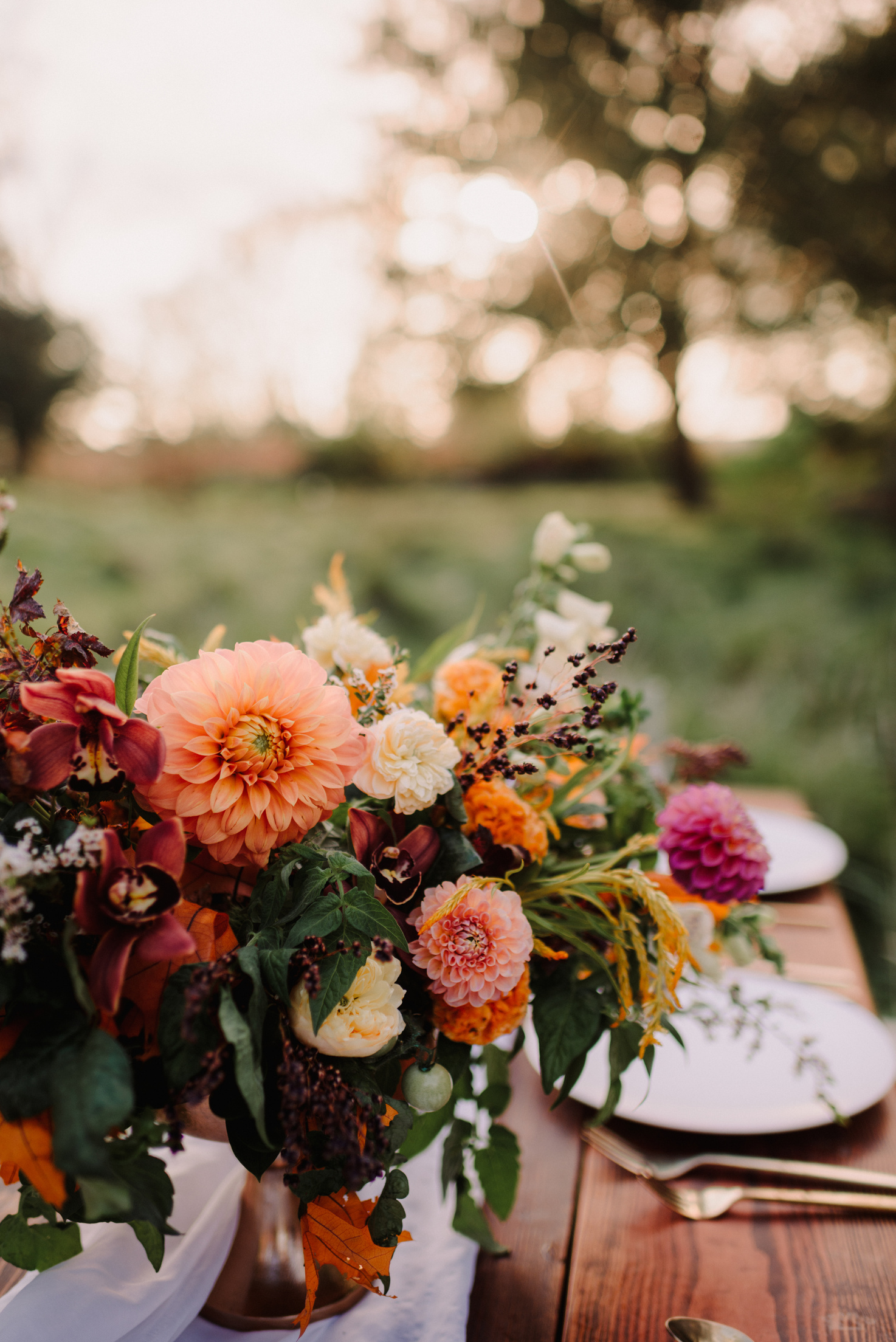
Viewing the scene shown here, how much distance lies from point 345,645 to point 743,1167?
0.51m

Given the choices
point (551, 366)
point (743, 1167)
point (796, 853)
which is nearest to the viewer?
point (743, 1167)

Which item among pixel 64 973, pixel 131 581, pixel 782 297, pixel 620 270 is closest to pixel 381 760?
pixel 64 973

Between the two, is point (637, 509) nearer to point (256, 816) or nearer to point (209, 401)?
point (209, 401)

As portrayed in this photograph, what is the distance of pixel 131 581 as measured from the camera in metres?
3.31

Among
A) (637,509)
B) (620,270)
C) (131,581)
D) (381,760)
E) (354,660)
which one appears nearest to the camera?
(381,760)

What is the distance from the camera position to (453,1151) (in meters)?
0.53

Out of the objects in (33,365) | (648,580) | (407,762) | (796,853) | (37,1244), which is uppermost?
(407,762)

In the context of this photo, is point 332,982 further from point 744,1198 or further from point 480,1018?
point 744,1198

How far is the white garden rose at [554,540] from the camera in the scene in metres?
0.73

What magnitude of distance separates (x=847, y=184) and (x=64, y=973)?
190 inches

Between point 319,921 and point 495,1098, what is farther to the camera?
point 495,1098

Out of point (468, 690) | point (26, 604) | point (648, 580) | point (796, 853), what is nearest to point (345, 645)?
point (468, 690)

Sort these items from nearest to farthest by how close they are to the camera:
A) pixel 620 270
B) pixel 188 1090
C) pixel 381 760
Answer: pixel 188 1090 → pixel 381 760 → pixel 620 270

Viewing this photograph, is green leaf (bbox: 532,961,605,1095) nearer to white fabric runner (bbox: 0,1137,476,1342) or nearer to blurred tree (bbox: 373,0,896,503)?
white fabric runner (bbox: 0,1137,476,1342)
